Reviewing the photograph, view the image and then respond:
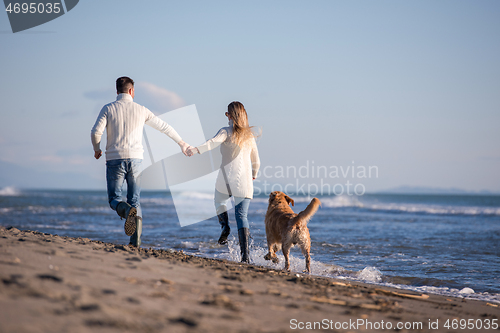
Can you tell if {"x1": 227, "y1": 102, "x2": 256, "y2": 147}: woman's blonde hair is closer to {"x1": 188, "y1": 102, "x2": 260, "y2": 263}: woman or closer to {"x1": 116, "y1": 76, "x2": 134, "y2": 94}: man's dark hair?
{"x1": 188, "y1": 102, "x2": 260, "y2": 263}: woman

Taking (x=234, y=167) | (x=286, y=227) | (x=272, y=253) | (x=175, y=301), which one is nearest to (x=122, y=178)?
(x=234, y=167)

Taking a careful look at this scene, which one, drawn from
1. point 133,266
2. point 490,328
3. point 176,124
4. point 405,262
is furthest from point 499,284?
point 176,124

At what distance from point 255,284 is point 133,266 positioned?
1.07m

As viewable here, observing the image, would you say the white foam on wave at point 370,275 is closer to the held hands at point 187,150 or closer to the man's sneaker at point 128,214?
the held hands at point 187,150

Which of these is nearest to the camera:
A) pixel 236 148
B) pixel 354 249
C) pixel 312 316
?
pixel 312 316

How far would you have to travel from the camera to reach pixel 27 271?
96.7 inches

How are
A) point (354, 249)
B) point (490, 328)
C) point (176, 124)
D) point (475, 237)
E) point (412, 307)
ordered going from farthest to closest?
point (475, 237) < point (354, 249) < point (176, 124) < point (412, 307) < point (490, 328)

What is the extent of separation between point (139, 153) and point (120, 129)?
402mm

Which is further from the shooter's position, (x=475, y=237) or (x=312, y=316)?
(x=475, y=237)

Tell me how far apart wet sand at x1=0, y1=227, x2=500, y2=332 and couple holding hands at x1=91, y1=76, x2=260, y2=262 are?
4.27ft

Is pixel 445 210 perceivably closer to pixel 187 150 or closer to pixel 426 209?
pixel 426 209

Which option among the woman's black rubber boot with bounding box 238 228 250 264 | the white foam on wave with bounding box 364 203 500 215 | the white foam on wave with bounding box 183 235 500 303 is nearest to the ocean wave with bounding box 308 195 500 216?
the white foam on wave with bounding box 364 203 500 215

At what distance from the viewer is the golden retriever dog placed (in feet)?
15.8

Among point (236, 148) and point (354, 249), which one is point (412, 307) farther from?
point (354, 249)
